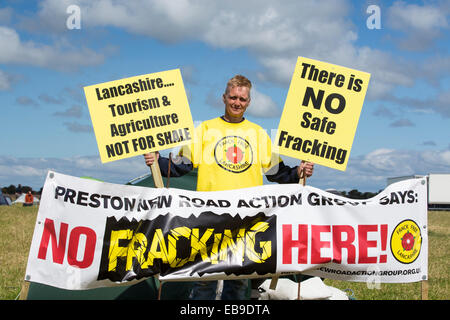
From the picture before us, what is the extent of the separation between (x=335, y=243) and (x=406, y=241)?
2.58 ft

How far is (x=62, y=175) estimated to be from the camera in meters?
4.74

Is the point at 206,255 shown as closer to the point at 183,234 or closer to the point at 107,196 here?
the point at 183,234

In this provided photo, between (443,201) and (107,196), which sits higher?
(443,201)

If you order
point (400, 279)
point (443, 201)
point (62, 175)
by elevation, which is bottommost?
point (400, 279)

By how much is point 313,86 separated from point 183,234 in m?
2.03

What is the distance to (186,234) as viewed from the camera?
4684 millimetres

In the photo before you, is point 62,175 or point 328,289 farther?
point 328,289

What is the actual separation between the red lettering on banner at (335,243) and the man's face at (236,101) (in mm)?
1210

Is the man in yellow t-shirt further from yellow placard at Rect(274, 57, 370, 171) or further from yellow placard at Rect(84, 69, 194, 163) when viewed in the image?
yellow placard at Rect(274, 57, 370, 171)

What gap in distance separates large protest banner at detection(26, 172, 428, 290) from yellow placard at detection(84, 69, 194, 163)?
0.44 meters

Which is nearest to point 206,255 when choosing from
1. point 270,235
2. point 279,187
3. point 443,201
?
point 270,235

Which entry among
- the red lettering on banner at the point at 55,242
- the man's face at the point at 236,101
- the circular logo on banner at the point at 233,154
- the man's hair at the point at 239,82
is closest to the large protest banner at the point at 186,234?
the red lettering on banner at the point at 55,242

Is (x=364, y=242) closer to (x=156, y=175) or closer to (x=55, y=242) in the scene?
(x=156, y=175)
